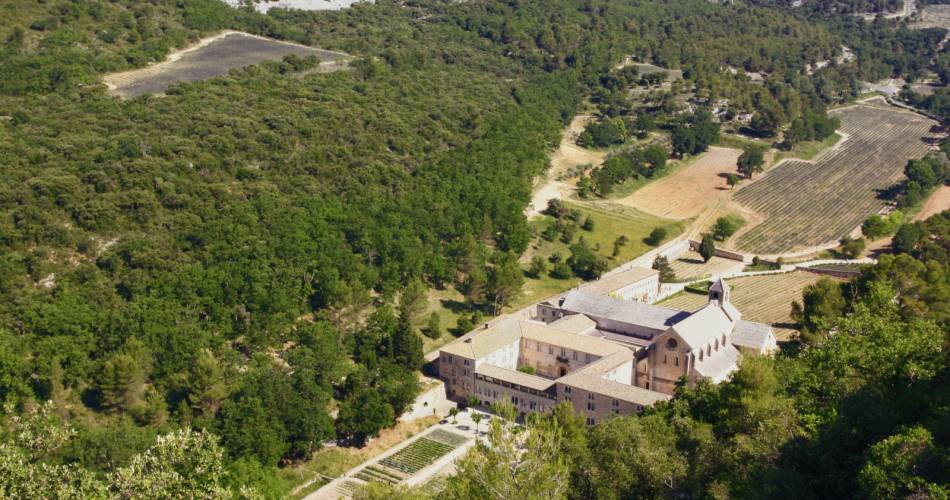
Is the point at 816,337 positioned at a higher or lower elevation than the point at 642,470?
lower

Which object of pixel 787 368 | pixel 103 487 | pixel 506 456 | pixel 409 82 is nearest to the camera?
pixel 103 487

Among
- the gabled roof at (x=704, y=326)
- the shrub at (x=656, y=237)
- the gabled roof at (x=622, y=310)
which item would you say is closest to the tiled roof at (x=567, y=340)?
the gabled roof at (x=622, y=310)

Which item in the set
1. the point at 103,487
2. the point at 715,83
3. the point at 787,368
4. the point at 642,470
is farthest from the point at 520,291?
the point at 715,83

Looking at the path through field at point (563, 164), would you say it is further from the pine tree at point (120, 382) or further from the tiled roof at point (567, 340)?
the pine tree at point (120, 382)

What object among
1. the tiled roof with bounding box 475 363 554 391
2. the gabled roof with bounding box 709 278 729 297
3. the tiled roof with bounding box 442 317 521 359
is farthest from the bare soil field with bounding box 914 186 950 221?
the tiled roof with bounding box 475 363 554 391

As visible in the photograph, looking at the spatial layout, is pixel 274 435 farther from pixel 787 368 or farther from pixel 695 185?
pixel 695 185

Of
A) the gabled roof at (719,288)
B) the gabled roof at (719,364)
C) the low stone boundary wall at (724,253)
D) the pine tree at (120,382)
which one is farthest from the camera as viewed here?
the low stone boundary wall at (724,253)

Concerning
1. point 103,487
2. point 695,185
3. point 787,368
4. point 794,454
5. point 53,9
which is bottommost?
point 695,185

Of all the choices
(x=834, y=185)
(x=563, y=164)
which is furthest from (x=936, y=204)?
(x=563, y=164)
